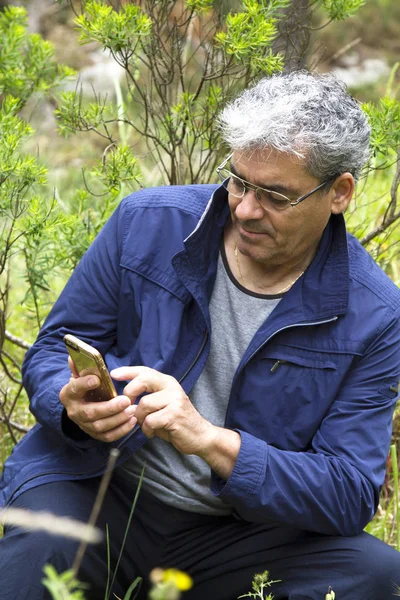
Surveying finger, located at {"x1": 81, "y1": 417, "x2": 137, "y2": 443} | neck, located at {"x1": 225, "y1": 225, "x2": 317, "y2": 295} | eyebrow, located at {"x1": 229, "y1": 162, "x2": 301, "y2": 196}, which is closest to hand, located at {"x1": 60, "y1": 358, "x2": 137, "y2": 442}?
finger, located at {"x1": 81, "y1": 417, "x2": 137, "y2": 443}

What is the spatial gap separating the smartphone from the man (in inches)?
3.9

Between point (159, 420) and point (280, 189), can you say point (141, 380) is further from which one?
point (280, 189)

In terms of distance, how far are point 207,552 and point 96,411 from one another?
666mm

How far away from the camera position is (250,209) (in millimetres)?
2537

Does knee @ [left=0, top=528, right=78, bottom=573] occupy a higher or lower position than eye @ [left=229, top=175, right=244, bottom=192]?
lower

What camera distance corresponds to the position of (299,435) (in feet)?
8.75

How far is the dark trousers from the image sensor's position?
2.53 metres

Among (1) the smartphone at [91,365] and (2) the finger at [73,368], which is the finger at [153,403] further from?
(2) the finger at [73,368]

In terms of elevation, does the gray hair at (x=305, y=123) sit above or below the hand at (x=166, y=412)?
above

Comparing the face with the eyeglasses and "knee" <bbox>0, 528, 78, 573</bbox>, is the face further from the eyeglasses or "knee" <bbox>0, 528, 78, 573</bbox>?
"knee" <bbox>0, 528, 78, 573</bbox>

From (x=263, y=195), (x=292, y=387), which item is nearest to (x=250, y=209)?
(x=263, y=195)

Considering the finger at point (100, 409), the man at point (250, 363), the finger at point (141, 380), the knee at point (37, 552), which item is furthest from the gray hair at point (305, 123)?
the knee at point (37, 552)

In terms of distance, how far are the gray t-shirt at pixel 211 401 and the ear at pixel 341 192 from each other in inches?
12.8

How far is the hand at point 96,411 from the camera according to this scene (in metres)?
2.29
